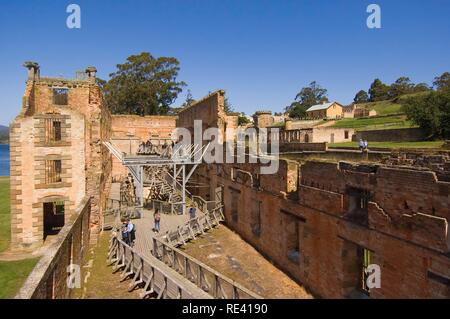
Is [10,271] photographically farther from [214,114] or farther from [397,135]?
[397,135]

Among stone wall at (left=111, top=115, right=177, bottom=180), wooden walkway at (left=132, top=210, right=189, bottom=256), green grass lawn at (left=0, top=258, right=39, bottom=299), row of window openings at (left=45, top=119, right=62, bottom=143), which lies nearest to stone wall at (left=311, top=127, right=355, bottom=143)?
stone wall at (left=111, top=115, right=177, bottom=180)

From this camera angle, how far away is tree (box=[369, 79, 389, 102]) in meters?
88.3

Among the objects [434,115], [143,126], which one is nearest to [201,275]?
[434,115]

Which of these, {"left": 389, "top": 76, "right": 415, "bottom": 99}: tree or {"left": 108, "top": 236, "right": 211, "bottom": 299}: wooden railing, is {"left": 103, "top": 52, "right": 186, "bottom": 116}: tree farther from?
{"left": 389, "top": 76, "right": 415, "bottom": 99}: tree

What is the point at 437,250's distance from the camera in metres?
7.29

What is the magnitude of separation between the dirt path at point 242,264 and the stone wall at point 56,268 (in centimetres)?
502

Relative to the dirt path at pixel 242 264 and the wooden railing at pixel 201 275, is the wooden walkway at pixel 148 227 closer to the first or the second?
the wooden railing at pixel 201 275

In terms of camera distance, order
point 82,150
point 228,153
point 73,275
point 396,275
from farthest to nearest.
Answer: point 228,153
point 82,150
point 73,275
point 396,275

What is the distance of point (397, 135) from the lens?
95.8 feet

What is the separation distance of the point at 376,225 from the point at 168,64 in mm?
Answer: 46079

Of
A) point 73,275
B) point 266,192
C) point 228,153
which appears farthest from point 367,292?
point 228,153

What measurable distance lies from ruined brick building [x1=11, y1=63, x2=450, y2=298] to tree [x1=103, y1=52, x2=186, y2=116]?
2731cm
